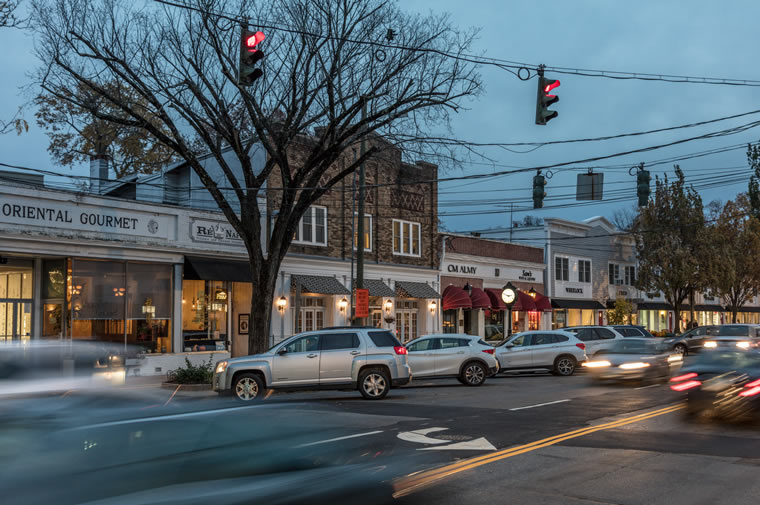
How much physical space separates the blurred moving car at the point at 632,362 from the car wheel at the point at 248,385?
29.8ft

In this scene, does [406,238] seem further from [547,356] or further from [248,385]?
[248,385]

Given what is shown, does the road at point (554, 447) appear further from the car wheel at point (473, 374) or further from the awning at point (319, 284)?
the awning at point (319, 284)

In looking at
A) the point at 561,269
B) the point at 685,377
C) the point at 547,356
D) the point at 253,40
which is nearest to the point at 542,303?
the point at 561,269

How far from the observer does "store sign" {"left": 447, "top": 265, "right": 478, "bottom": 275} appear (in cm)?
3791

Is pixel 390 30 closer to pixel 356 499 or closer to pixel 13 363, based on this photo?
pixel 13 363

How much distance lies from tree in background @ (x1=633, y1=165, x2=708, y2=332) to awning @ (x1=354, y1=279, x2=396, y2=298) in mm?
21808

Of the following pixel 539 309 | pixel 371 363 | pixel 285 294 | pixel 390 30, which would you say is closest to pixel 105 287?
pixel 285 294

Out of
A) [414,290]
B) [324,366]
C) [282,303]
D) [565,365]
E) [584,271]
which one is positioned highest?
[584,271]

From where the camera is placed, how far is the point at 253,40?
39.2ft

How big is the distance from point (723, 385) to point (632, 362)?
758 cm

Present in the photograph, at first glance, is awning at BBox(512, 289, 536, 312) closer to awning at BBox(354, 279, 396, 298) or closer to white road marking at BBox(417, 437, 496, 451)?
awning at BBox(354, 279, 396, 298)

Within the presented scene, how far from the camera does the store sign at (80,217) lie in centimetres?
2089

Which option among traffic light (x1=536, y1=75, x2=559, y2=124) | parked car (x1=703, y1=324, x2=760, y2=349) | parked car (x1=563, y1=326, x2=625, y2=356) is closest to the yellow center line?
traffic light (x1=536, y1=75, x2=559, y2=124)

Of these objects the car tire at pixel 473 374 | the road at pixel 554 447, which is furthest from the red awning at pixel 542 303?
the road at pixel 554 447
